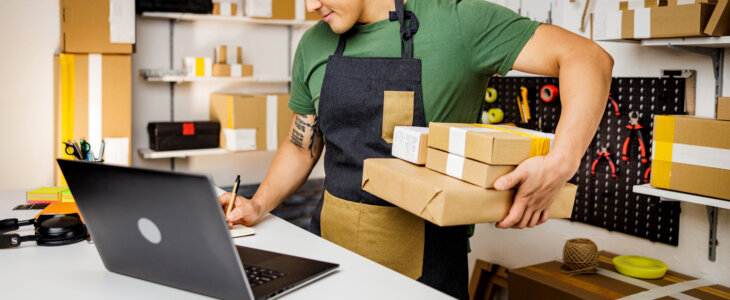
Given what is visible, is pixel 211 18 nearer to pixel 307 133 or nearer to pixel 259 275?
pixel 307 133

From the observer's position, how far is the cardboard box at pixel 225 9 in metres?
3.61

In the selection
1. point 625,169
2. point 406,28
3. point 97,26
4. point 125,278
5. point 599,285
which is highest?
point 97,26

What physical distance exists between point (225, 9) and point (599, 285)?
260cm

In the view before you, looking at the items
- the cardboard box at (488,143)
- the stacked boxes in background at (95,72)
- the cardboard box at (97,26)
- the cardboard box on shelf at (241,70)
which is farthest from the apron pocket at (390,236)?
the cardboard box on shelf at (241,70)

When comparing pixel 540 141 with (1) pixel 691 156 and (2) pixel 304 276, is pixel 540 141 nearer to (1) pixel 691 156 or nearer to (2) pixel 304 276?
(2) pixel 304 276

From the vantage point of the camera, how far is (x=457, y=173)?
1.22 m

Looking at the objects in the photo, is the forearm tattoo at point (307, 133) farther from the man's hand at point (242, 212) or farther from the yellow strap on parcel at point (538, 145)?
the yellow strap on parcel at point (538, 145)

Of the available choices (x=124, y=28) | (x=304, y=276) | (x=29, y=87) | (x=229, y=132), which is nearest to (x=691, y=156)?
(x=304, y=276)

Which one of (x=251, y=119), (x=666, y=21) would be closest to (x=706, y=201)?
(x=666, y=21)

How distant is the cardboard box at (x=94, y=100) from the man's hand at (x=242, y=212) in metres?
1.97

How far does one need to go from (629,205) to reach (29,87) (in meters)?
3.13

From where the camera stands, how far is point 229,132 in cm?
363

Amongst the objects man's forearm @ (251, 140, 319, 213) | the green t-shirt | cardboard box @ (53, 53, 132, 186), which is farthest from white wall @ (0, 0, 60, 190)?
the green t-shirt

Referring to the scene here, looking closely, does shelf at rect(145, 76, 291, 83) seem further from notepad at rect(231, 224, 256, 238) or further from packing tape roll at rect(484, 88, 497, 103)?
notepad at rect(231, 224, 256, 238)
